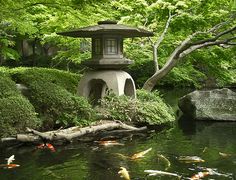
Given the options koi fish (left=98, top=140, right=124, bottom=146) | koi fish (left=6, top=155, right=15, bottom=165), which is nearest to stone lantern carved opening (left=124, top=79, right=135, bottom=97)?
koi fish (left=98, top=140, right=124, bottom=146)

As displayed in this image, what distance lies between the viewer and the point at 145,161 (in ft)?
28.0

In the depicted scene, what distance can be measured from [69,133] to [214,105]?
7.35 metres

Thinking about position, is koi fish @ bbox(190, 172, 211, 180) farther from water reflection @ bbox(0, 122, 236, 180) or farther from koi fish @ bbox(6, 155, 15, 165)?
koi fish @ bbox(6, 155, 15, 165)

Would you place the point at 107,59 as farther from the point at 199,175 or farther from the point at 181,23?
the point at 199,175

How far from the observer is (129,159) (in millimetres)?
8711

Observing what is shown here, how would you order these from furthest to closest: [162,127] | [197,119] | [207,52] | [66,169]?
[207,52], [197,119], [162,127], [66,169]

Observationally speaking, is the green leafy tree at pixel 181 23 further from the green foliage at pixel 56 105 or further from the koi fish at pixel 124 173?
the koi fish at pixel 124 173

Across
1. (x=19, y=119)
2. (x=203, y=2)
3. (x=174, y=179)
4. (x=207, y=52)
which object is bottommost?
(x=174, y=179)

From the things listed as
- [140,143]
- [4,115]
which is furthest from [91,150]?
[4,115]

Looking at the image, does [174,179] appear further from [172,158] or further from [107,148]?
[107,148]

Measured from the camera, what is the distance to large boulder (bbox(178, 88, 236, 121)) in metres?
15.0

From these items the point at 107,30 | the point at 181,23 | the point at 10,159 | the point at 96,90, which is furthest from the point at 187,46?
the point at 10,159

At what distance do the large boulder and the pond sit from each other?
320cm

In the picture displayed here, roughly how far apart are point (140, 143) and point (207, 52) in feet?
25.6
